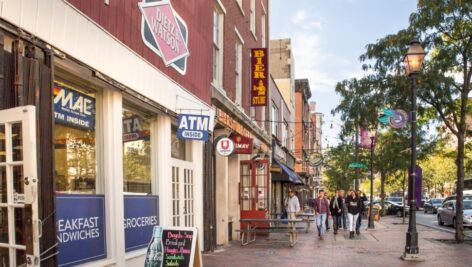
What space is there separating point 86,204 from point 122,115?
6.50 ft

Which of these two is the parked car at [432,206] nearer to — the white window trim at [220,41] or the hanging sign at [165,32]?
the white window trim at [220,41]

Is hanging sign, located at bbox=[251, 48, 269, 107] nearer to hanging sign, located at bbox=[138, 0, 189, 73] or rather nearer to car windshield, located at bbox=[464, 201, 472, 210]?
hanging sign, located at bbox=[138, 0, 189, 73]

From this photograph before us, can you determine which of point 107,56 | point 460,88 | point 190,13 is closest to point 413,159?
point 460,88

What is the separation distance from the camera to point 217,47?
51.3 ft

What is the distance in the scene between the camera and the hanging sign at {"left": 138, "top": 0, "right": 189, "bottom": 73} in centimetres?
941

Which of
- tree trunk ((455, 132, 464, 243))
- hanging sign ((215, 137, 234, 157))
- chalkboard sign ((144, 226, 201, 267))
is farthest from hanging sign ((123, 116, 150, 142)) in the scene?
tree trunk ((455, 132, 464, 243))

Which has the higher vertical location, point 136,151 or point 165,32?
point 165,32

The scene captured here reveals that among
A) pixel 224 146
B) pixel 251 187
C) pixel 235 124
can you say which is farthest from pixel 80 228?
pixel 251 187

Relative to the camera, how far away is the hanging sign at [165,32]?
941cm

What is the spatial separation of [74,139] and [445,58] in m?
12.5

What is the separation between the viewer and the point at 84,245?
293 inches

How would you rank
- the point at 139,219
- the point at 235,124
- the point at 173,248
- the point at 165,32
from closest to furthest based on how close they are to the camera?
1. the point at 173,248
2. the point at 139,219
3. the point at 165,32
4. the point at 235,124

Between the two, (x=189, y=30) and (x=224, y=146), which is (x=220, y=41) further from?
(x=189, y=30)

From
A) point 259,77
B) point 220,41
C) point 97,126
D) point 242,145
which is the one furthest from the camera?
point 259,77
